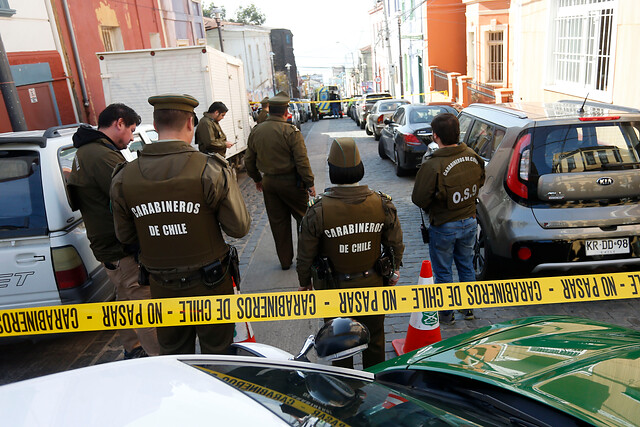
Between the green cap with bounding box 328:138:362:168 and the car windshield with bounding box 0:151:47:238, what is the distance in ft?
7.86

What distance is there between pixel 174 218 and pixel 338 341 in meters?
1.37

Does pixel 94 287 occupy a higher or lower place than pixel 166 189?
lower

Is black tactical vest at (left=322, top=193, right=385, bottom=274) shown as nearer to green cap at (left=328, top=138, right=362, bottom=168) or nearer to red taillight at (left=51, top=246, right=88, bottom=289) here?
green cap at (left=328, top=138, right=362, bottom=168)

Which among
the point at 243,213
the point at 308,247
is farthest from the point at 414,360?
the point at 243,213

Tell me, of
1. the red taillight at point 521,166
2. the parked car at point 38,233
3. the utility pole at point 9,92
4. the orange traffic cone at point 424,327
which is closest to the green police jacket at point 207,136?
the utility pole at point 9,92

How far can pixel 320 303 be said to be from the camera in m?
3.02

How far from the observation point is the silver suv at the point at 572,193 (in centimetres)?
417

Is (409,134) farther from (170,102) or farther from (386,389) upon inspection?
(386,389)

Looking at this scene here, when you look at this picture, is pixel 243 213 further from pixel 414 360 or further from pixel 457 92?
pixel 457 92

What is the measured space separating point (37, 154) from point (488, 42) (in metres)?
20.7

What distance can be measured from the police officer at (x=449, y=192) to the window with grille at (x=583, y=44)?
7559 mm

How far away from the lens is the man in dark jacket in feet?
11.7

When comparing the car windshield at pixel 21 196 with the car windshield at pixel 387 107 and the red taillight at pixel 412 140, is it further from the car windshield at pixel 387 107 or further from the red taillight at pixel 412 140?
the car windshield at pixel 387 107

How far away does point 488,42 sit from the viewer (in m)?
21.0
